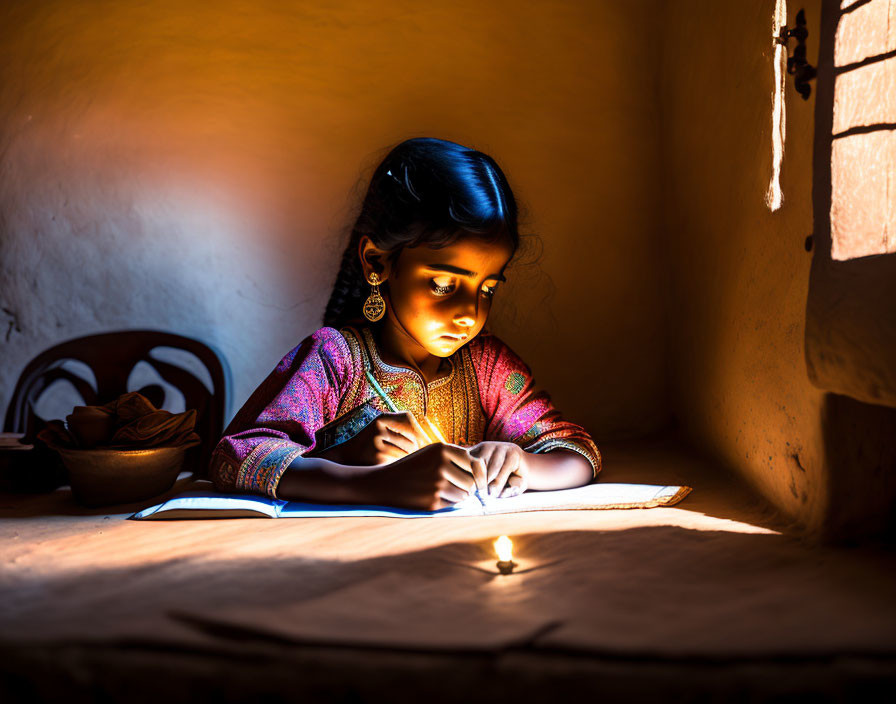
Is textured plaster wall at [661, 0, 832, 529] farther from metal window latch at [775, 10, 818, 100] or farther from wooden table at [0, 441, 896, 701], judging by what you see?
wooden table at [0, 441, 896, 701]

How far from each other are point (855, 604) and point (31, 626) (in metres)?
1.43

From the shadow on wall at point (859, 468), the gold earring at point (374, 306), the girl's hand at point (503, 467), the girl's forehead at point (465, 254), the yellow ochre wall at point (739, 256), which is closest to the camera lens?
the shadow on wall at point (859, 468)

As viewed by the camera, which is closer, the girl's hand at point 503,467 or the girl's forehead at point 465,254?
the girl's hand at point 503,467

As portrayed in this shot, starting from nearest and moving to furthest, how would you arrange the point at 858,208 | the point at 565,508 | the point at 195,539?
the point at 858,208 → the point at 195,539 → the point at 565,508

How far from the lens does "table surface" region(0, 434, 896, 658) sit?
1.17 meters

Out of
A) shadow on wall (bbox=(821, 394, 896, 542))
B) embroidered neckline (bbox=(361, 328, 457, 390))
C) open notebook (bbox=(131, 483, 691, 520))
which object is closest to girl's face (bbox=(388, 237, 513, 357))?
embroidered neckline (bbox=(361, 328, 457, 390))

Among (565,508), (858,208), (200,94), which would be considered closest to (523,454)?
(565,508)

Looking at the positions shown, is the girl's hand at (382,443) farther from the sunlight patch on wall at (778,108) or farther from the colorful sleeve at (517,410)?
the sunlight patch on wall at (778,108)

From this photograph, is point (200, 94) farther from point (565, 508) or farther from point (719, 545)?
point (719, 545)

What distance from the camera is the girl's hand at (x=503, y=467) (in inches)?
79.6

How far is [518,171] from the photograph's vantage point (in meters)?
3.16

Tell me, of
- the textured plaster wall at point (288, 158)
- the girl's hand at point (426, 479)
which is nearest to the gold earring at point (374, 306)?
the girl's hand at point (426, 479)

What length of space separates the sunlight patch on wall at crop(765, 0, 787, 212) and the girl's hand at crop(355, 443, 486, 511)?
108 cm

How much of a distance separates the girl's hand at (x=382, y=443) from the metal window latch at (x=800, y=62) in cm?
132
